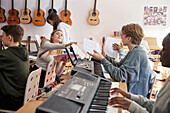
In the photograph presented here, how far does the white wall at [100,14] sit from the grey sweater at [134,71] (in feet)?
13.9

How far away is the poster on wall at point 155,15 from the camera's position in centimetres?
602

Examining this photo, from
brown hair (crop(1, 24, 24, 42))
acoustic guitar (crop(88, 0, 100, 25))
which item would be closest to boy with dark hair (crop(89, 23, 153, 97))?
brown hair (crop(1, 24, 24, 42))

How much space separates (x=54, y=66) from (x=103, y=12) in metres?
4.02

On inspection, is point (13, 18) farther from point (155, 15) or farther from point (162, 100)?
point (162, 100)

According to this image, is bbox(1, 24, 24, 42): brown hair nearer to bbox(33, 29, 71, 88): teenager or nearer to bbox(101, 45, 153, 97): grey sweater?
bbox(33, 29, 71, 88): teenager

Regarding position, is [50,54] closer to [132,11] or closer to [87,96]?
[87,96]

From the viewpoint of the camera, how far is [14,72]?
1.94 meters

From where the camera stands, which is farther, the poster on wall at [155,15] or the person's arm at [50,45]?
the poster on wall at [155,15]

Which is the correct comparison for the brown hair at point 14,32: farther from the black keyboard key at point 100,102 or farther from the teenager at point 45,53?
the black keyboard key at point 100,102

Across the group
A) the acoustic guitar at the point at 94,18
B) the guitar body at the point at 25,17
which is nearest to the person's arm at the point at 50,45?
the acoustic guitar at the point at 94,18

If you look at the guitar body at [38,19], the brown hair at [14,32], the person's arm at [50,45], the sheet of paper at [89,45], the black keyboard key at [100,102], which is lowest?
the black keyboard key at [100,102]

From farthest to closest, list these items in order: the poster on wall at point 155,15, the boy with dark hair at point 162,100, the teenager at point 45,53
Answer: the poster on wall at point 155,15
the teenager at point 45,53
the boy with dark hair at point 162,100

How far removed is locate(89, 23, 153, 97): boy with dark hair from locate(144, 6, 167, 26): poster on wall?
→ 167 inches

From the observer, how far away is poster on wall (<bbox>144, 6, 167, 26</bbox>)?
6.02 meters
